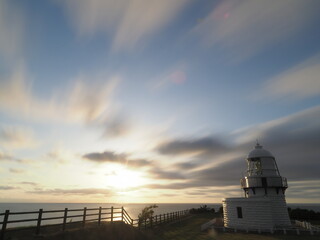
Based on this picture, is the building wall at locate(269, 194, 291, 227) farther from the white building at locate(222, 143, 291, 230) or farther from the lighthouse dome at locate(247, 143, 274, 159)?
the lighthouse dome at locate(247, 143, 274, 159)

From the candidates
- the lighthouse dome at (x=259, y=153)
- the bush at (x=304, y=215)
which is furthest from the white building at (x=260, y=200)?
the bush at (x=304, y=215)

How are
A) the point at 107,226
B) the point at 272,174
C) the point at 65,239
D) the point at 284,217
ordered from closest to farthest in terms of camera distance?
1. the point at 65,239
2. the point at 107,226
3. the point at 284,217
4. the point at 272,174

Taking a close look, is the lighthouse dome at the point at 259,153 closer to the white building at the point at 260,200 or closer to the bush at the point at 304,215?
the white building at the point at 260,200

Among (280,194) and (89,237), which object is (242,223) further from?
(89,237)

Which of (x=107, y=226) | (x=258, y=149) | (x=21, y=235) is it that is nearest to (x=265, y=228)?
(x=258, y=149)

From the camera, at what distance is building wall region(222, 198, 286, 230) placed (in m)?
25.2

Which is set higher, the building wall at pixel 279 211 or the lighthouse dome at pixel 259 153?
the lighthouse dome at pixel 259 153

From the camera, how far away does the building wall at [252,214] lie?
82.8ft

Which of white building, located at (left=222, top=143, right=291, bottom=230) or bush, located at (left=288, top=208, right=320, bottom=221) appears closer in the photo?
white building, located at (left=222, top=143, right=291, bottom=230)

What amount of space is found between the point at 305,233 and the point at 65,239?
883 inches

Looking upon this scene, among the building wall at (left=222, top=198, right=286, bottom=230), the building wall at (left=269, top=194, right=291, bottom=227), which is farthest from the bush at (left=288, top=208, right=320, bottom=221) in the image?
the building wall at (left=222, top=198, right=286, bottom=230)

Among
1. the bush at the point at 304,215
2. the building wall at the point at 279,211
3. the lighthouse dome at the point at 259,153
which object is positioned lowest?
the bush at the point at 304,215

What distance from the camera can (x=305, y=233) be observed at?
864 inches

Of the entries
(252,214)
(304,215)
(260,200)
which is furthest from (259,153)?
(304,215)
